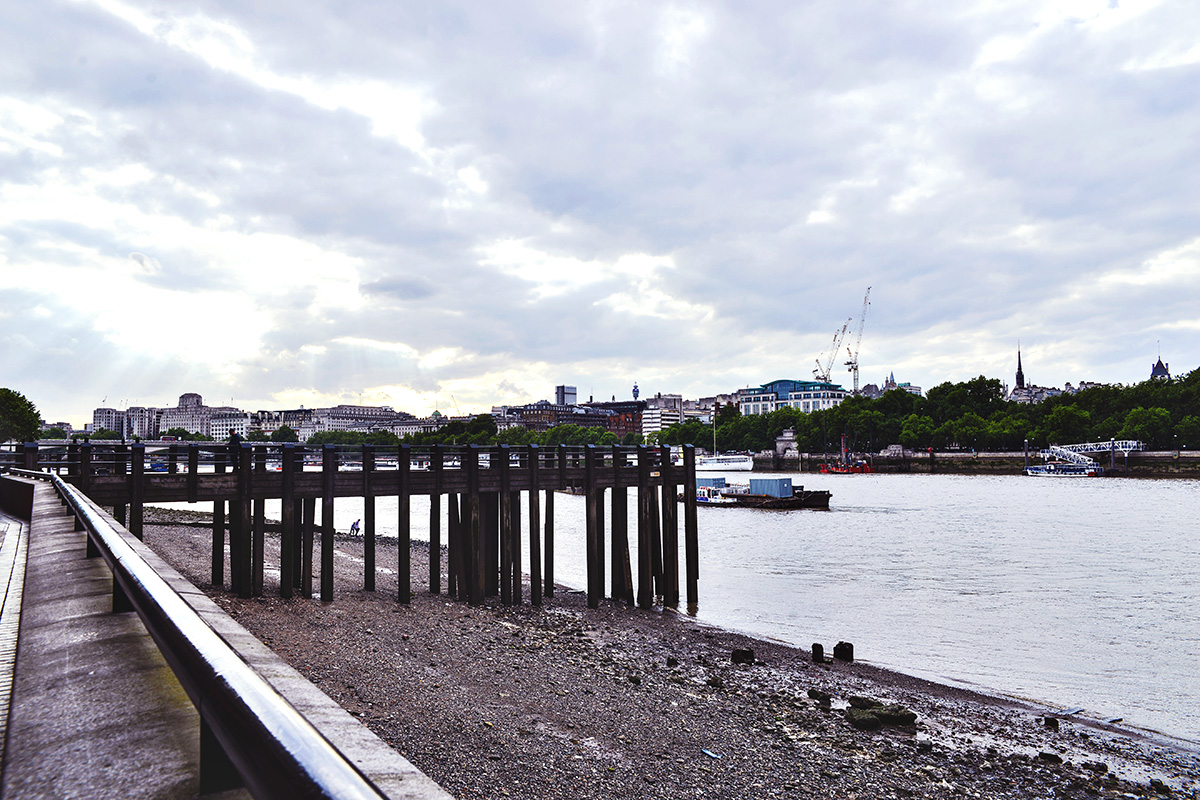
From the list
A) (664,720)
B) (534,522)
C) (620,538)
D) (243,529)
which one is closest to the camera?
(664,720)

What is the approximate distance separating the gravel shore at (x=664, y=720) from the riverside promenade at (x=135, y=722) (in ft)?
20.1

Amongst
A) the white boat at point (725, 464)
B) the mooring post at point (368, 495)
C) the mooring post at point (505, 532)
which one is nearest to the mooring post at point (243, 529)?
the mooring post at point (368, 495)

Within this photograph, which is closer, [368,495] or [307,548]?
[307,548]

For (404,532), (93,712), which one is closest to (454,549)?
(404,532)

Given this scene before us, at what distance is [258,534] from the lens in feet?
59.0

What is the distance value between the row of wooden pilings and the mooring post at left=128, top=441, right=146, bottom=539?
25 mm

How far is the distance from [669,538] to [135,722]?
2387cm

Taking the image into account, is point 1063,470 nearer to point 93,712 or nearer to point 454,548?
point 454,548

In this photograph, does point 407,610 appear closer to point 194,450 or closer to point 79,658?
point 194,450

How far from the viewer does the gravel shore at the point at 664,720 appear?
406 inches

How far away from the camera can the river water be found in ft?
59.9

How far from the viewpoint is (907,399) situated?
6781 inches

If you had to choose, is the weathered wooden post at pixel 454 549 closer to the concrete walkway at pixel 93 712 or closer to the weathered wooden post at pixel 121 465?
the weathered wooden post at pixel 121 465

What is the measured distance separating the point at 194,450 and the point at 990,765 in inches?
677
